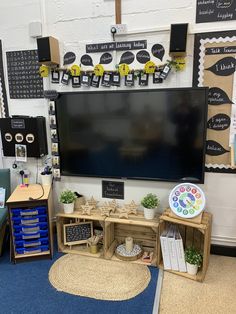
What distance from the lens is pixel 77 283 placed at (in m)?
2.13

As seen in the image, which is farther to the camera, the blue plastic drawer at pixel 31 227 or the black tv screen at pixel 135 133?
the blue plastic drawer at pixel 31 227

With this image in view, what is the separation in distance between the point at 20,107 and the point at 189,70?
1761mm

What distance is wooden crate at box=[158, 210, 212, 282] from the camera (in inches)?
82.7

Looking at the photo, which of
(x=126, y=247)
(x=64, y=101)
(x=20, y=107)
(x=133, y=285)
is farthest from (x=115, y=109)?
(x=133, y=285)

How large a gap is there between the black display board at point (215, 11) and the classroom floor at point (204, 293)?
2.15 metres

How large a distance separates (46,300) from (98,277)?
0.45m

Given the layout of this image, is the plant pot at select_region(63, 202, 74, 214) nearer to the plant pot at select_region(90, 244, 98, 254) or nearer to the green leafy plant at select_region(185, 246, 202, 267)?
the plant pot at select_region(90, 244, 98, 254)

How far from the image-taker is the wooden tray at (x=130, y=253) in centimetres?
241

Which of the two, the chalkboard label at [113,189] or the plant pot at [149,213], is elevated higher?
the chalkboard label at [113,189]

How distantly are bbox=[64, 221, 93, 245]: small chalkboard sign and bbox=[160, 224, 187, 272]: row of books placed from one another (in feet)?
2.64

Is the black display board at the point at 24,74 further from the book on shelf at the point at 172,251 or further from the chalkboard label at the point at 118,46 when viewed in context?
the book on shelf at the point at 172,251

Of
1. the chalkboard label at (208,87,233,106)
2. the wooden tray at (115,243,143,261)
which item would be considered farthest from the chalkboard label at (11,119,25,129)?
the chalkboard label at (208,87,233,106)

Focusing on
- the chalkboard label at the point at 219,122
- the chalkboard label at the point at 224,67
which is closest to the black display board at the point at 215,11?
the chalkboard label at the point at 224,67

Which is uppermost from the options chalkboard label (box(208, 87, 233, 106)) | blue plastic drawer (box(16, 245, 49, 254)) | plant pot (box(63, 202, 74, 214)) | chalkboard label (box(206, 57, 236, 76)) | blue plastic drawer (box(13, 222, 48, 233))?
chalkboard label (box(206, 57, 236, 76))
